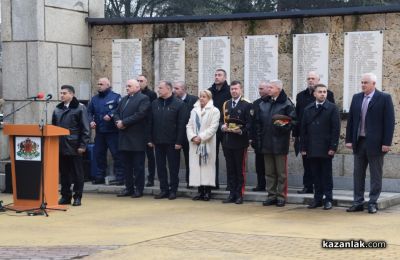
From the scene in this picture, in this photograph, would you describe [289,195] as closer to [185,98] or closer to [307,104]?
[307,104]

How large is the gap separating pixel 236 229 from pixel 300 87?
14.8 ft

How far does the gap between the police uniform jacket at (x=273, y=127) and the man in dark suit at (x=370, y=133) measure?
101 centimetres

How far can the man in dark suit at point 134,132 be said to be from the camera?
1319cm

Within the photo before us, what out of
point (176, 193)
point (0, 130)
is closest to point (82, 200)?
point (176, 193)

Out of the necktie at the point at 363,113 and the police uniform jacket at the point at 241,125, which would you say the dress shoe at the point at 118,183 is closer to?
the police uniform jacket at the point at 241,125

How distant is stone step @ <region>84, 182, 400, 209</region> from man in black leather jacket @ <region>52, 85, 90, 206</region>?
64.3 inches

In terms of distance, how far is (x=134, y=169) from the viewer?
13.4m

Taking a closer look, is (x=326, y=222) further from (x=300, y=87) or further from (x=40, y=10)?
(x=40, y=10)

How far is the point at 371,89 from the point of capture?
11.3 meters

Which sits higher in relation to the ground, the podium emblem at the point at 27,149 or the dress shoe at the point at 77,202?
the podium emblem at the point at 27,149

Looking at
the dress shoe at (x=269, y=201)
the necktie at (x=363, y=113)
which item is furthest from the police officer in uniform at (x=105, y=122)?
the necktie at (x=363, y=113)

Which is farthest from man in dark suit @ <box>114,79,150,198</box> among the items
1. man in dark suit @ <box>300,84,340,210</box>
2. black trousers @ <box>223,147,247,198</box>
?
man in dark suit @ <box>300,84,340,210</box>

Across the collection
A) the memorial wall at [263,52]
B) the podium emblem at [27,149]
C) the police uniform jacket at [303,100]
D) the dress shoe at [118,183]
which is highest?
the memorial wall at [263,52]

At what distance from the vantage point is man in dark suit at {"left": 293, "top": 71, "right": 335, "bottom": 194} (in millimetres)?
12562
